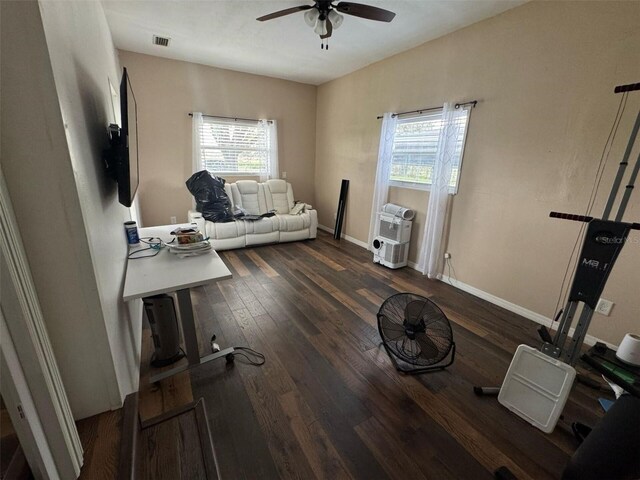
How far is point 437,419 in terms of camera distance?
1467 millimetres

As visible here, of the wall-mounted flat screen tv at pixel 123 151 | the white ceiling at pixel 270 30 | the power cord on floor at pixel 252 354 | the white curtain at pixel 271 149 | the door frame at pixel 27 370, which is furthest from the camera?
the white curtain at pixel 271 149

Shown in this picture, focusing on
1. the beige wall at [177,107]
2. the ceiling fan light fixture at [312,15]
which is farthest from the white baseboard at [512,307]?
the beige wall at [177,107]

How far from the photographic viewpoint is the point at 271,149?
15.8ft

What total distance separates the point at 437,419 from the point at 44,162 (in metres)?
2.04

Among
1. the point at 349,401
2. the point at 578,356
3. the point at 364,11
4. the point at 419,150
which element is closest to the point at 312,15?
the point at 364,11

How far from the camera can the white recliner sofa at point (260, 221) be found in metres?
3.84

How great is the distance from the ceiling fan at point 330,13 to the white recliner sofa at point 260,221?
248 centimetres

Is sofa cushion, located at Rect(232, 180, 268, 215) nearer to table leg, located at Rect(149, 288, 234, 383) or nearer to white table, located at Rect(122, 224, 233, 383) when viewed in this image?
A: white table, located at Rect(122, 224, 233, 383)

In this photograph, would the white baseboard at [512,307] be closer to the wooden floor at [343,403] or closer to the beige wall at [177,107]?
the wooden floor at [343,403]

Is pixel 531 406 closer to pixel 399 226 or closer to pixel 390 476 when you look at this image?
pixel 390 476

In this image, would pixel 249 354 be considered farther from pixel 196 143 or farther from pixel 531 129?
pixel 196 143

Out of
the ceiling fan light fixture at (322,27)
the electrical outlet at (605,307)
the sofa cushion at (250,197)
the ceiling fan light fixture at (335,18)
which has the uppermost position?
the ceiling fan light fixture at (335,18)

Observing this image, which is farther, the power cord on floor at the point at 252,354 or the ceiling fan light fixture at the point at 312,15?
the ceiling fan light fixture at the point at 312,15

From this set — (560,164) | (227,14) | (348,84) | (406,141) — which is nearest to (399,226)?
(406,141)
